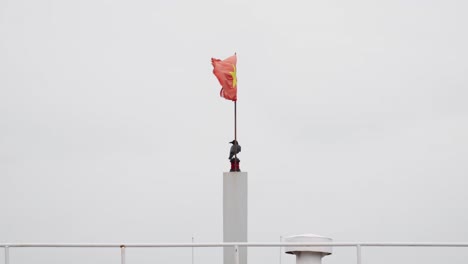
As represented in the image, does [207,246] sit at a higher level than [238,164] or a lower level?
lower

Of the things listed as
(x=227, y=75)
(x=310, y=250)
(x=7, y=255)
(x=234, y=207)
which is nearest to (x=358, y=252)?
(x=310, y=250)

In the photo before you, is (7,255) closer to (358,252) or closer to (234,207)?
(358,252)

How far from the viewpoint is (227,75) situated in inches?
888

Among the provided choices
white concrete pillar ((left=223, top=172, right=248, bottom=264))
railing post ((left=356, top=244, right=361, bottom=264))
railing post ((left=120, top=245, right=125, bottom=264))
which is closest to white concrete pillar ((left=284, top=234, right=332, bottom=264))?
railing post ((left=356, top=244, right=361, bottom=264))

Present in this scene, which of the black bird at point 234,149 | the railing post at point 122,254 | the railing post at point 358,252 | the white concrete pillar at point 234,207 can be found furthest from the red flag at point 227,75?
the railing post at point 358,252

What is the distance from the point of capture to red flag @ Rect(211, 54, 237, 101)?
22.4 meters

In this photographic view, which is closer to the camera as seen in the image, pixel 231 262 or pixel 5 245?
pixel 5 245

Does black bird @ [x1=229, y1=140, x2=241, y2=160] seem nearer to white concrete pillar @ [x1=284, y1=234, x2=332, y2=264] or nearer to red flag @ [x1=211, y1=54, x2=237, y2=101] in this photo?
red flag @ [x1=211, y1=54, x2=237, y2=101]

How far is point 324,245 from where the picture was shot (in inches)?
442

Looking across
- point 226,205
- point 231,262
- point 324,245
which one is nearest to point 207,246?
point 324,245

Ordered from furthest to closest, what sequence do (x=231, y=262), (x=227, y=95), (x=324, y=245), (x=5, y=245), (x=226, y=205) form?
(x=227, y=95)
(x=226, y=205)
(x=231, y=262)
(x=5, y=245)
(x=324, y=245)

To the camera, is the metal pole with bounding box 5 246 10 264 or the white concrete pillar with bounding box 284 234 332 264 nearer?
the white concrete pillar with bounding box 284 234 332 264

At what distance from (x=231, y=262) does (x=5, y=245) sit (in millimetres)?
6081

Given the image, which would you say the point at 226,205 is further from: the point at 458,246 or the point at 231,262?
the point at 458,246
